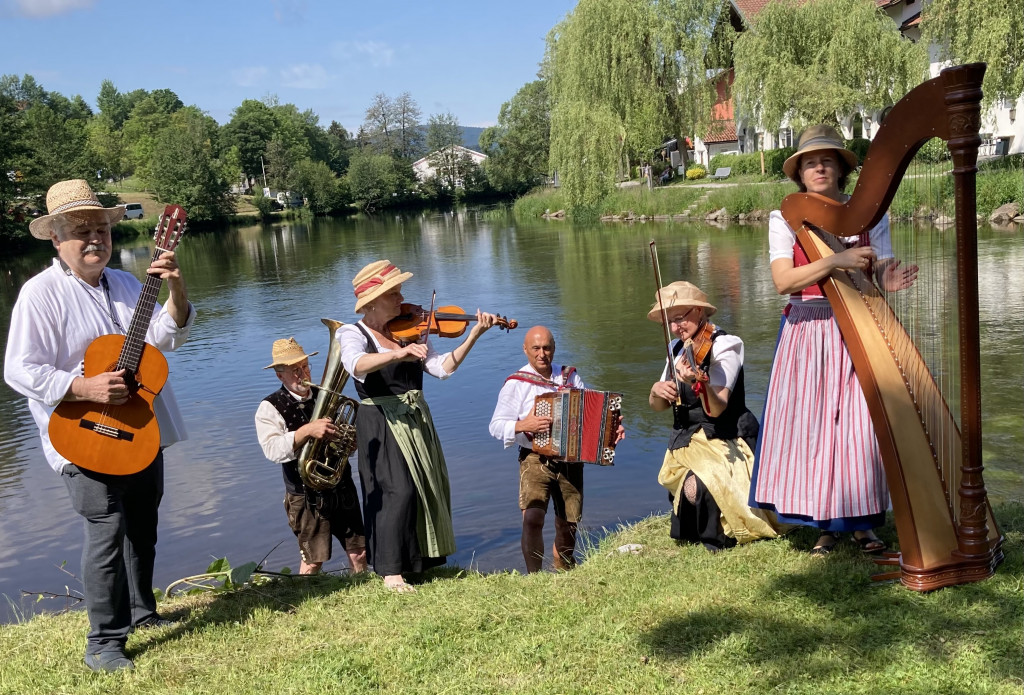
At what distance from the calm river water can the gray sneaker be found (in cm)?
304

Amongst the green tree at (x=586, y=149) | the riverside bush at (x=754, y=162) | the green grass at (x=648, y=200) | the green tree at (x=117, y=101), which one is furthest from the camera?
the green tree at (x=117, y=101)

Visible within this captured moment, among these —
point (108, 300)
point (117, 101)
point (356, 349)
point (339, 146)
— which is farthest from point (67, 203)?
point (117, 101)

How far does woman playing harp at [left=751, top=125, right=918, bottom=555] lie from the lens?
4730 mm

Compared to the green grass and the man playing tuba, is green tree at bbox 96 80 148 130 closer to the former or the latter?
the green grass

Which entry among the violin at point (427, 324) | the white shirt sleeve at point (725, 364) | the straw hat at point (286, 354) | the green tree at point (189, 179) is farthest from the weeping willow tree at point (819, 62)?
the green tree at point (189, 179)

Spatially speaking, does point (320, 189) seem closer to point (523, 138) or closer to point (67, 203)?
point (523, 138)

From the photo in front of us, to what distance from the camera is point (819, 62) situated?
106 ft

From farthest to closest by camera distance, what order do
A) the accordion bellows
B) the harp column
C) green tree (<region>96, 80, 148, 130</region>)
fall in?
1. green tree (<region>96, 80, 148, 130</region>)
2. the accordion bellows
3. the harp column

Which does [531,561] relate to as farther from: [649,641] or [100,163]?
[100,163]

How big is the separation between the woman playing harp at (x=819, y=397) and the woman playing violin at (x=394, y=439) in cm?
168

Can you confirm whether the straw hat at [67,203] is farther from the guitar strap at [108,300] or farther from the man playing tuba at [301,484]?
the man playing tuba at [301,484]

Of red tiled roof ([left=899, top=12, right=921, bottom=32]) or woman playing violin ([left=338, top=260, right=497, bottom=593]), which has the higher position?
red tiled roof ([left=899, top=12, right=921, bottom=32])

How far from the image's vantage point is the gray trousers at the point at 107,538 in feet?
14.3

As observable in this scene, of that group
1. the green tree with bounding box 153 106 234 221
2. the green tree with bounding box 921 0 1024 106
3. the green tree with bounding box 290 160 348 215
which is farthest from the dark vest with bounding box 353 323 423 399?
the green tree with bounding box 290 160 348 215
